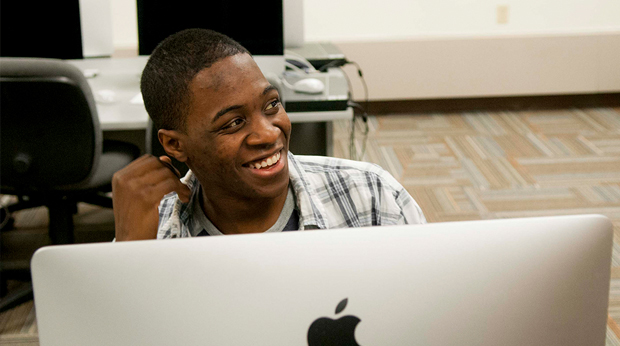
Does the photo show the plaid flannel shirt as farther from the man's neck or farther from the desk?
the desk

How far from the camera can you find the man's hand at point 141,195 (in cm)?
99

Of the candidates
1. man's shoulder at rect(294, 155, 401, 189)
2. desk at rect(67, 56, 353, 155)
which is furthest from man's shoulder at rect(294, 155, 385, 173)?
desk at rect(67, 56, 353, 155)

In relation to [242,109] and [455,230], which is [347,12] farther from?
[455,230]

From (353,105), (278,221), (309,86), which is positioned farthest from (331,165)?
(353,105)

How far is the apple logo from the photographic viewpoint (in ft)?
1.83

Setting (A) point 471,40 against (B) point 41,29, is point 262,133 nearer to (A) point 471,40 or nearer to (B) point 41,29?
(B) point 41,29

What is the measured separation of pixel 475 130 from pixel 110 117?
8.04ft

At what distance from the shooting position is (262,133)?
892 mm

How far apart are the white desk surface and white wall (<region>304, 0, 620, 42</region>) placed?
1.87 metres

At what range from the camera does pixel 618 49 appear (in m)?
4.06

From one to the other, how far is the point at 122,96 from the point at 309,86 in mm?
717

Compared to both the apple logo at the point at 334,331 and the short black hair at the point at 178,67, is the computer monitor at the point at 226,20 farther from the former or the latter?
the apple logo at the point at 334,331

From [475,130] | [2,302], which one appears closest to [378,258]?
[2,302]

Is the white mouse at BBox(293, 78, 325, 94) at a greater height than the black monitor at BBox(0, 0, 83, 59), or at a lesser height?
lesser
